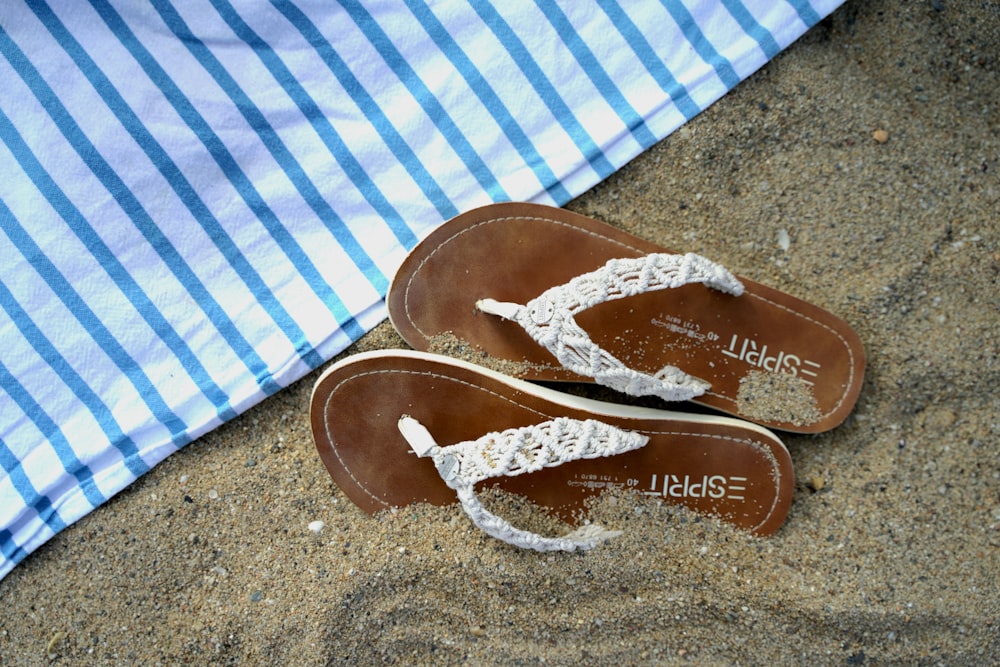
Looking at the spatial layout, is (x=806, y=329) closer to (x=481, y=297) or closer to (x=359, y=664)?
(x=481, y=297)

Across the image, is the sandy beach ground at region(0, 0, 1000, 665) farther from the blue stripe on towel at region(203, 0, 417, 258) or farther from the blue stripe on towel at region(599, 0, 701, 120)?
the blue stripe on towel at region(203, 0, 417, 258)

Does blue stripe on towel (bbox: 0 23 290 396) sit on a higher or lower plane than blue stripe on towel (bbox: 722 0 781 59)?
higher

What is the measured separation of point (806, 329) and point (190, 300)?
75 cm

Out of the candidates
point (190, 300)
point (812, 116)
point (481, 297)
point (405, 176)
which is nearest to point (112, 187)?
point (190, 300)

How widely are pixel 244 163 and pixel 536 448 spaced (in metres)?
0.48

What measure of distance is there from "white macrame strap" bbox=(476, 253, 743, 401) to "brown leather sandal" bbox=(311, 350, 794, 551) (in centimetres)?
7

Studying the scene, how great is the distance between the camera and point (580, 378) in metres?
0.82

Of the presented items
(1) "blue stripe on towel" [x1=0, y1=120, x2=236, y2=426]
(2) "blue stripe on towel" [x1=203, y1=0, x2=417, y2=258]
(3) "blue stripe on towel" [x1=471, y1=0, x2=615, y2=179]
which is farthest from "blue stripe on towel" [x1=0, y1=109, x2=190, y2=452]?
(3) "blue stripe on towel" [x1=471, y1=0, x2=615, y2=179]

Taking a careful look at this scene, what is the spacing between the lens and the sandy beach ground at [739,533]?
2.58 ft

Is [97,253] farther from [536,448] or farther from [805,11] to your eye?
[805,11]

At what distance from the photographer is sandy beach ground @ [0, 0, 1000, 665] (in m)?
0.79

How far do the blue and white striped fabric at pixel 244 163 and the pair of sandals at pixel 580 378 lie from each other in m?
0.06

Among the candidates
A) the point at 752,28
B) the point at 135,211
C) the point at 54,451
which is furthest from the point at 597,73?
the point at 54,451

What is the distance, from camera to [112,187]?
77 centimetres
